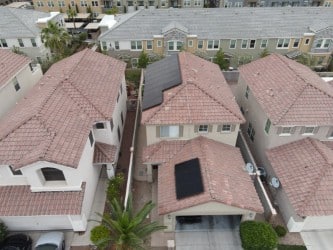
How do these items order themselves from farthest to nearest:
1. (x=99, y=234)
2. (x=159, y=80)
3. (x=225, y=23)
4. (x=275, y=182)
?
(x=225, y=23)
(x=159, y=80)
(x=275, y=182)
(x=99, y=234)

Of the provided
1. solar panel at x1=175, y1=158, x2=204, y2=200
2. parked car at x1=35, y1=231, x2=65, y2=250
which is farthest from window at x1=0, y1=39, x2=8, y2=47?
solar panel at x1=175, y1=158, x2=204, y2=200

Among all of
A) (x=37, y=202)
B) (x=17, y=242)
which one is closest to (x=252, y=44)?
(x=37, y=202)

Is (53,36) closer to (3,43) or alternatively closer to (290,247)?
(3,43)

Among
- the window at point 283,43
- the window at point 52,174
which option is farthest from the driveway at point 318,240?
the window at point 283,43

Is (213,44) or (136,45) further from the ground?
(213,44)

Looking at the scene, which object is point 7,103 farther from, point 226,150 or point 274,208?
point 274,208

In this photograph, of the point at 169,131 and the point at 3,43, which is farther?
the point at 3,43

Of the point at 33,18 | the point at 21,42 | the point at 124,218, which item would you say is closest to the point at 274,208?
the point at 124,218
